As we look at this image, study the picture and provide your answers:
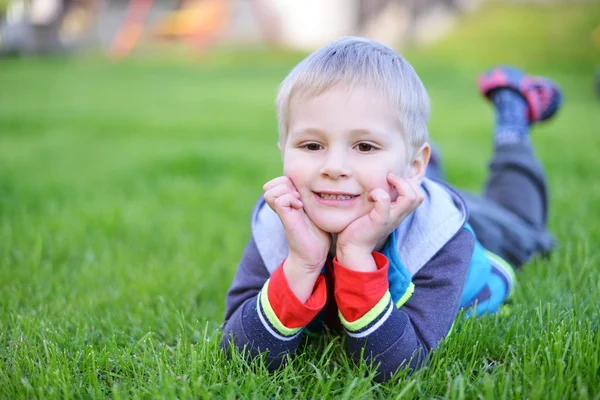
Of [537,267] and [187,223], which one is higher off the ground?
[537,267]

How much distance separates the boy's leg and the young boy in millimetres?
1115

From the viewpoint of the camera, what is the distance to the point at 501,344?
1.63 m

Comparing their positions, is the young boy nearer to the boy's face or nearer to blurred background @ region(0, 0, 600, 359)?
the boy's face

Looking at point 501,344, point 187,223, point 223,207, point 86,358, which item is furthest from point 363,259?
point 223,207

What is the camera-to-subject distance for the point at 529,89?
3.09 meters

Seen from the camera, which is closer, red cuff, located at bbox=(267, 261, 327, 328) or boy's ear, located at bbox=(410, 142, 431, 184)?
red cuff, located at bbox=(267, 261, 327, 328)

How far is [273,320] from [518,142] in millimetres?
1878

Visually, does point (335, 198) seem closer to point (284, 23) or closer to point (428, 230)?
point (428, 230)

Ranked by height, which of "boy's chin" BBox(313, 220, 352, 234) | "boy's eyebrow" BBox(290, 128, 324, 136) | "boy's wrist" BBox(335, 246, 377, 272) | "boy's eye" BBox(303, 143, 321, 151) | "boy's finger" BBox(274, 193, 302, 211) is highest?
"boy's eyebrow" BBox(290, 128, 324, 136)

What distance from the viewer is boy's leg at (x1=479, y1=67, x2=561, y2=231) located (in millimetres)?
2771

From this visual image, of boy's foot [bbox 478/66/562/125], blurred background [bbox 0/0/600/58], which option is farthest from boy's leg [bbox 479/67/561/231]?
blurred background [bbox 0/0/600/58]

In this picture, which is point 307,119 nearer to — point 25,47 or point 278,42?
point 278,42

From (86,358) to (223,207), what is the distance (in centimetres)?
200

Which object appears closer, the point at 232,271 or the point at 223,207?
the point at 232,271
